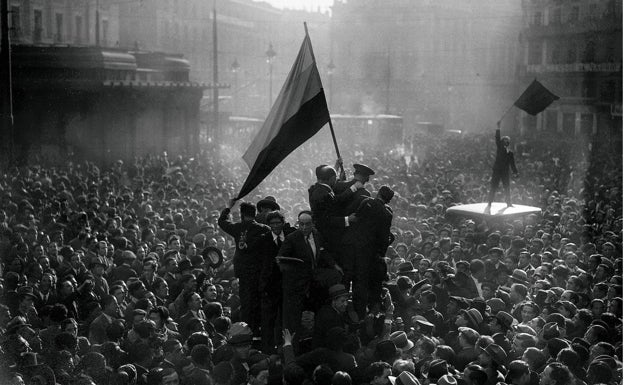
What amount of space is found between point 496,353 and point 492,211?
10.3m

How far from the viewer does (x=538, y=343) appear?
9125mm

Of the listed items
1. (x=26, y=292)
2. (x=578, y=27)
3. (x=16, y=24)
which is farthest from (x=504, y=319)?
(x=578, y=27)

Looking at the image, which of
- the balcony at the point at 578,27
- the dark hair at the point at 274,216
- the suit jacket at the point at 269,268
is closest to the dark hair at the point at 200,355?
the suit jacket at the point at 269,268

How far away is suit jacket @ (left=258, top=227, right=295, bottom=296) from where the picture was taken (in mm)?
9531

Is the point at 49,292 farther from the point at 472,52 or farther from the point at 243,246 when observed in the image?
the point at 472,52

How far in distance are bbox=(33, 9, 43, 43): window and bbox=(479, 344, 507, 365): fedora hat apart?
51266mm

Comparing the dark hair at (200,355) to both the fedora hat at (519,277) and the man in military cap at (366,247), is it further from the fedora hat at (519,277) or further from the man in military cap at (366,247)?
the fedora hat at (519,277)

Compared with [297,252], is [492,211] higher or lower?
lower

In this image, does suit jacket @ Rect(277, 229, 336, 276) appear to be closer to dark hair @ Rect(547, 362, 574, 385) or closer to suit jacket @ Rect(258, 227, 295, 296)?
suit jacket @ Rect(258, 227, 295, 296)

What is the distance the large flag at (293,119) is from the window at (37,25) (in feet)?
158

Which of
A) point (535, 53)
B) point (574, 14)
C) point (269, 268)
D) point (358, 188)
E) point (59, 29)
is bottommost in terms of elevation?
point (269, 268)

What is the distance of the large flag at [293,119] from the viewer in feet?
33.2

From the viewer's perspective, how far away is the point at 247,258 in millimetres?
9562

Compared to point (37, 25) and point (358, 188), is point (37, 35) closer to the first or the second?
point (37, 25)
